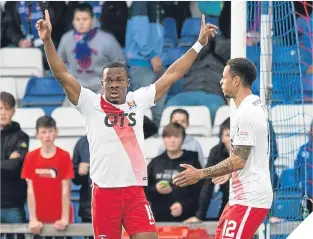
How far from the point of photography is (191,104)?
14.6m

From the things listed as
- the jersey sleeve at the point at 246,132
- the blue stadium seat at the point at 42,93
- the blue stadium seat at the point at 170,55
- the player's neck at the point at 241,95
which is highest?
the blue stadium seat at the point at 170,55

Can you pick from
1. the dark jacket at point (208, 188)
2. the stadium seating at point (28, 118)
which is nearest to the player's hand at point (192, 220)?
the dark jacket at point (208, 188)

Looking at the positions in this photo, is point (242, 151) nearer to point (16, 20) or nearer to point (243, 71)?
point (243, 71)

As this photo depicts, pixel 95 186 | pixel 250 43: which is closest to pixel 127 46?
pixel 250 43

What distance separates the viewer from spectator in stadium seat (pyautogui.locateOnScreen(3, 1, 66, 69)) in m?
15.7

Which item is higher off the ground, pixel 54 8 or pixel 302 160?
pixel 54 8

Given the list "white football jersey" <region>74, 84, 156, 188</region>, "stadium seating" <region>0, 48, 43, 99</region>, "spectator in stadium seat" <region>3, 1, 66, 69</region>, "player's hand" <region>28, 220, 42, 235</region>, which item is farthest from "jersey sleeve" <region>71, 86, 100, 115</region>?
"spectator in stadium seat" <region>3, 1, 66, 69</region>

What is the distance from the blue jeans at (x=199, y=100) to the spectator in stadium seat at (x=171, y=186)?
6.72 ft

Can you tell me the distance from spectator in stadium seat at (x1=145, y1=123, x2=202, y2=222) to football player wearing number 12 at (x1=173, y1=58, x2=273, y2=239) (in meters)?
2.92

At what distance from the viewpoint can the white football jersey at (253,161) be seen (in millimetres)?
9219

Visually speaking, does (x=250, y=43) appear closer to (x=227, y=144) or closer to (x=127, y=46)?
(x=227, y=144)

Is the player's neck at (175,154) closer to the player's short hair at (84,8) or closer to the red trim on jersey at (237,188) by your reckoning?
the player's short hair at (84,8)

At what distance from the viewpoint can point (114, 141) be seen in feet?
32.2

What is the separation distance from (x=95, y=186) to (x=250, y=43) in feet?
11.4
